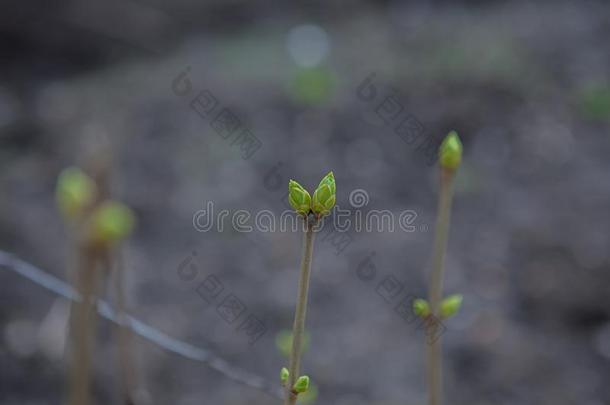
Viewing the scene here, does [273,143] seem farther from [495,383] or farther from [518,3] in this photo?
[518,3]

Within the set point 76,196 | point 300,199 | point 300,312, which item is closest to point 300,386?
point 300,312

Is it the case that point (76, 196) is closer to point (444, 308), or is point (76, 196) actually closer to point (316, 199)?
point (316, 199)

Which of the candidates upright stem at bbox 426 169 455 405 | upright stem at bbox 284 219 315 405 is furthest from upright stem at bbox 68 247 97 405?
upright stem at bbox 426 169 455 405

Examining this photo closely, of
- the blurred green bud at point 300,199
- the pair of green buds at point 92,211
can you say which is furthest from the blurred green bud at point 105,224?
the blurred green bud at point 300,199

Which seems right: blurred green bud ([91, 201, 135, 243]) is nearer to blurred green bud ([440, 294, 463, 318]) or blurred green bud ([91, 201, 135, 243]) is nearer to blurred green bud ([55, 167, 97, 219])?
blurred green bud ([55, 167, 97, 219])

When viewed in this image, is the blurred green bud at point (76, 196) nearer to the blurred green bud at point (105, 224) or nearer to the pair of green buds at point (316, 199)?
the blurred green bud at point (105, 224)
